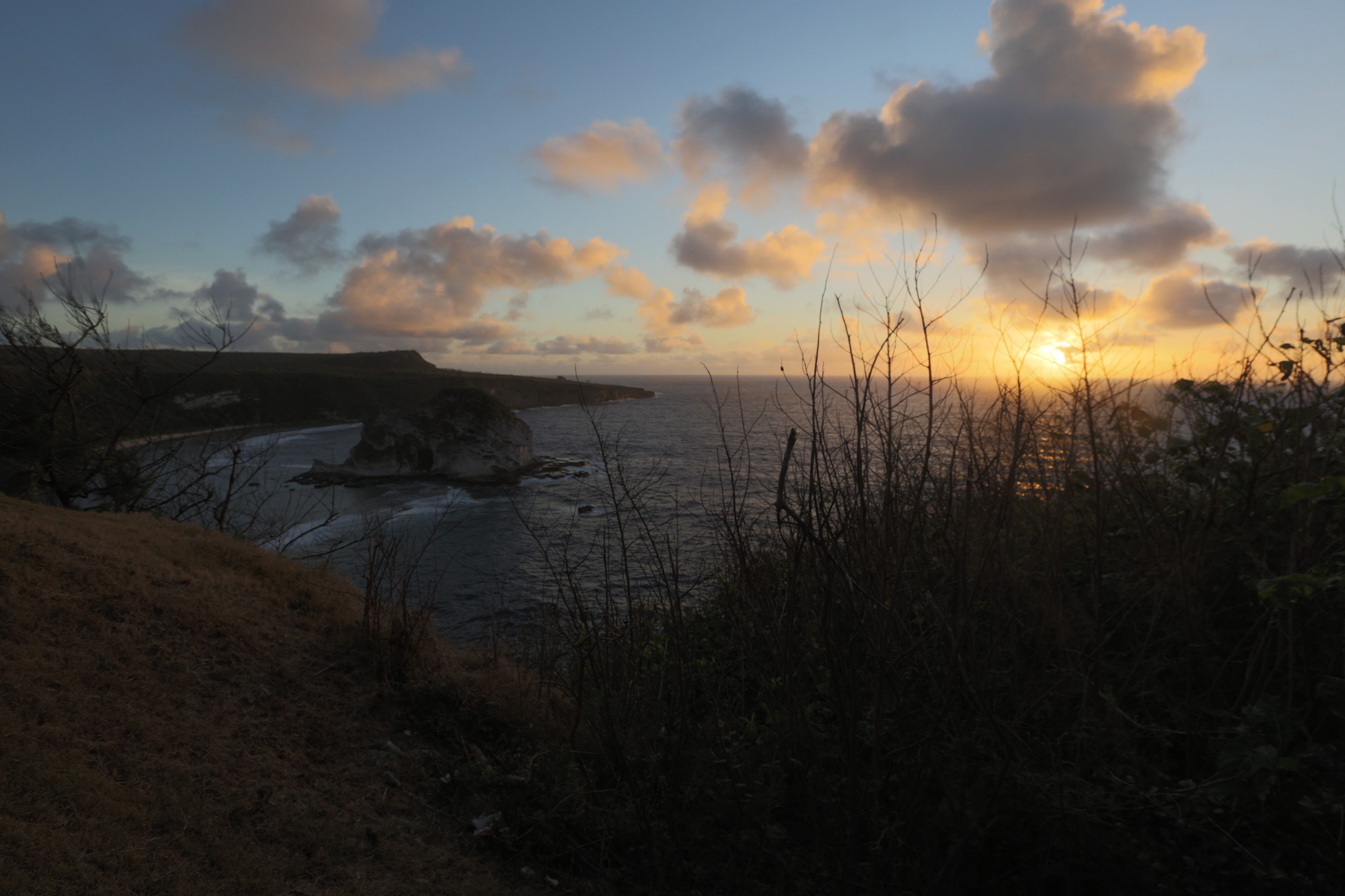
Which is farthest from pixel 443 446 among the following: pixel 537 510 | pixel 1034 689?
pixel 1034 689

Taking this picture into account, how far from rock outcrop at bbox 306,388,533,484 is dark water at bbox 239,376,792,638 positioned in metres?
2.03

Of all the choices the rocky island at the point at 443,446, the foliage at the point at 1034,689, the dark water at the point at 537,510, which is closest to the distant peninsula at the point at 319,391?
the rocky island at the point at 443,446

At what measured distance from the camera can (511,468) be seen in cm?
4091

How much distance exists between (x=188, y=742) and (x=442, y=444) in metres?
38.1

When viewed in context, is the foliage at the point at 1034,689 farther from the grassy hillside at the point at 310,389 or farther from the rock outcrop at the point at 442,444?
the rock outcrop at the point at 442,444

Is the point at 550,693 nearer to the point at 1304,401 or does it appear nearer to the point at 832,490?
the point at 832,490

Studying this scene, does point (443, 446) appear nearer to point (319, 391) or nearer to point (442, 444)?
point (442, 444)

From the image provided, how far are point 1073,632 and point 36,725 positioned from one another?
6998 millimetres

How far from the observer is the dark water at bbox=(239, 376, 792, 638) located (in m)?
7.18

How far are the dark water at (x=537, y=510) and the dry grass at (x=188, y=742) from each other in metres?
1.87

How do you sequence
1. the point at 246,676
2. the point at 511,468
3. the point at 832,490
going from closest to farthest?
the point at 832,490 → the point at 246,676 → the point at 511,468

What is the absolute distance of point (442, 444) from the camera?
136 ft

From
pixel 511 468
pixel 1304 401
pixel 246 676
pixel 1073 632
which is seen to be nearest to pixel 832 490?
pixel 1073 632

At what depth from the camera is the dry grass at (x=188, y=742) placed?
3.87 metres
